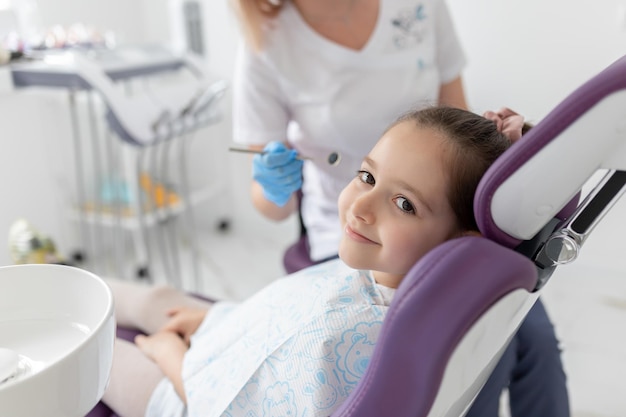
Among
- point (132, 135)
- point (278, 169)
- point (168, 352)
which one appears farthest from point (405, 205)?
point (132, 135)

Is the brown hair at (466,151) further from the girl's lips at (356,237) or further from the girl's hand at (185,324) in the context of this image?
the girl's hand at (185,324)

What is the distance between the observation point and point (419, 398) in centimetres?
50

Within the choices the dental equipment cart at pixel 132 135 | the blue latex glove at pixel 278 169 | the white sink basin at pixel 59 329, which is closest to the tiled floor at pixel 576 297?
the dental equipment cart at pixel 132 135

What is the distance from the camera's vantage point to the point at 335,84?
1.15m

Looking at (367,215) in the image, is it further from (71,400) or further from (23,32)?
(23,32)

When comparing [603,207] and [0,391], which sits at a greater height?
[603,207]

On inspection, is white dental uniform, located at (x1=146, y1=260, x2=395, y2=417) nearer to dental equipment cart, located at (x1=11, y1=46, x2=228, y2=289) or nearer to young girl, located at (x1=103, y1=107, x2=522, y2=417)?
young girl, located at (x1=103, y1=107, x2=522, y2=417)

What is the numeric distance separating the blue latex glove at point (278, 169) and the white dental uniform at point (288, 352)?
18 centimetres

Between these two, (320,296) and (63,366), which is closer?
(63,366)

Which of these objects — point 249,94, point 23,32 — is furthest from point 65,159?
point 249,94

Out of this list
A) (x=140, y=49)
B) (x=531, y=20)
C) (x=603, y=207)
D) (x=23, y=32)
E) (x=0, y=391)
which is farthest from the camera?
(x=23, y=32)

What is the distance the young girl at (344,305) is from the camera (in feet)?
2.23

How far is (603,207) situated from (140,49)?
167 cm

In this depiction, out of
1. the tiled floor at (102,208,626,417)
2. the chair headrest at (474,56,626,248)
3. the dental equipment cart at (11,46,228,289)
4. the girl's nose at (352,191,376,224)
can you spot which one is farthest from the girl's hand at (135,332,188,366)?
the tiled floor at (102,208,626,417)
